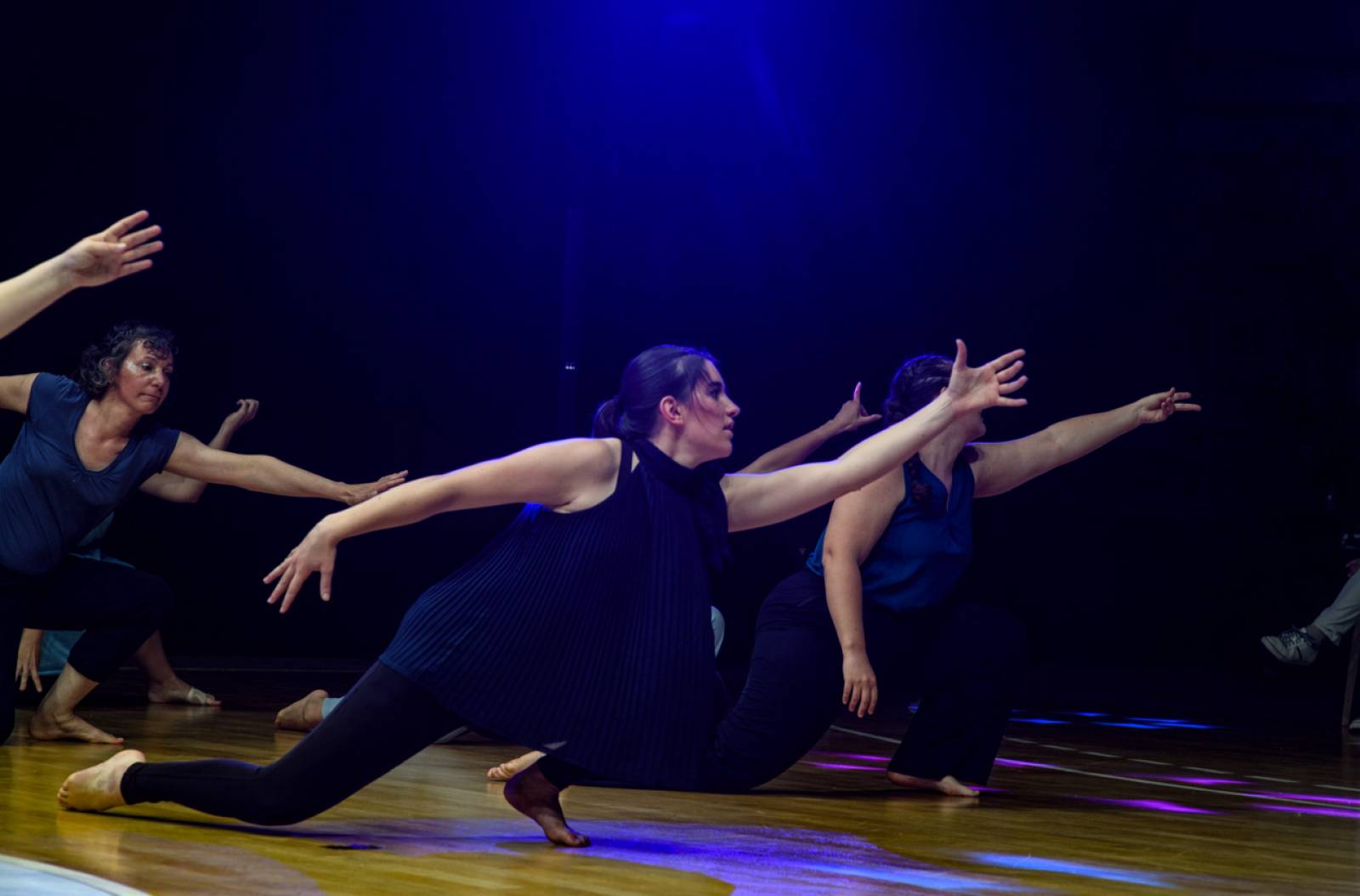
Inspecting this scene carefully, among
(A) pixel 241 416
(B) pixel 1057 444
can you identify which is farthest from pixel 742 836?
(A) pixel 241 416

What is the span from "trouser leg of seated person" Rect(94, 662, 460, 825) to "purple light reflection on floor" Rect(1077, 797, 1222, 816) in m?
1.73

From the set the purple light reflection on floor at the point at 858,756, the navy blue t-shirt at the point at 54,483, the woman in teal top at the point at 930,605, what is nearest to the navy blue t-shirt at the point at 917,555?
the woman in teal top at the point at 930,605

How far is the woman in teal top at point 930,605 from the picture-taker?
3568 millimetres

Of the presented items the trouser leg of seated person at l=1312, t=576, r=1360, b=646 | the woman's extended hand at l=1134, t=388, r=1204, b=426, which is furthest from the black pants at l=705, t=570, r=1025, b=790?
the trouser leg of seated person at l=1312, t=576, r=1360, b=646

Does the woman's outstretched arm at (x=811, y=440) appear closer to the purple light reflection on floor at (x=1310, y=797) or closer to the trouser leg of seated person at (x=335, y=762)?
the purple light reflection on floor at (x=1310, y=797)

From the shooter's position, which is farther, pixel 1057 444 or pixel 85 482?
pixel 85 482

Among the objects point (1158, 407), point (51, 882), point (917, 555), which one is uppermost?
point (1158, 407)

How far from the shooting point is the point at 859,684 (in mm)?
3305

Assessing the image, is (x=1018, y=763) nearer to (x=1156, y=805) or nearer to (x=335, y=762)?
(x=1156, y=805)

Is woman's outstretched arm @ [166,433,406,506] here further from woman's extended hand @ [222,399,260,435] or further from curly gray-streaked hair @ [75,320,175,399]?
woman's extended hand @ [222,399,260,435]

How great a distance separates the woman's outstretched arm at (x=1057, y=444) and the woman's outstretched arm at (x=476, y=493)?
1.35m

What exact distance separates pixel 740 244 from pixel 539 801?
19.0 feet

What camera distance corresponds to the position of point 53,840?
7.80 ft

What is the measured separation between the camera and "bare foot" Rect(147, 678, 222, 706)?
204 inches
